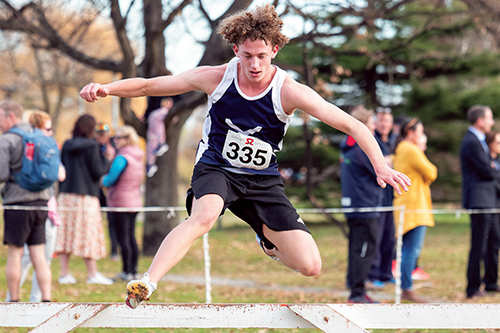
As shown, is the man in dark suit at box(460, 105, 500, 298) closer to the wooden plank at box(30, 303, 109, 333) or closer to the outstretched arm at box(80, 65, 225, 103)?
the outstretched arm at box(80, 65, 225, 103)

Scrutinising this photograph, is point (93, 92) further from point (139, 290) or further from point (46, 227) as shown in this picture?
point (46, 227)

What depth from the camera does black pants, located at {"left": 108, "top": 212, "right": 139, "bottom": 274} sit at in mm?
7797

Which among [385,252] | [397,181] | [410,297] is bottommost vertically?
[410,297]

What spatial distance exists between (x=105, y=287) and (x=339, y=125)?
16.5ft

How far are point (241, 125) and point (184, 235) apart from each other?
88 centimetres

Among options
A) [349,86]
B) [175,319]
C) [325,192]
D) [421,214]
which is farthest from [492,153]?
[349,86]

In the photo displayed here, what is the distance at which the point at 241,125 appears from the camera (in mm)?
3758

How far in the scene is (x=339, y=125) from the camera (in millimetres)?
3531

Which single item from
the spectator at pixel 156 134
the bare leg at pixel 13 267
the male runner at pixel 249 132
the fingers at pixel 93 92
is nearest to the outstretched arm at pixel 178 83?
the male runner at pixel 249 132

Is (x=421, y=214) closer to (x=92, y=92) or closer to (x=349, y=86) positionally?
(x=92, y=92)

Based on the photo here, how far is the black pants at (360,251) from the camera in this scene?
21.0 feet

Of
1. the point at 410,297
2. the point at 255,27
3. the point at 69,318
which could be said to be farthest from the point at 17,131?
the point at 410,297

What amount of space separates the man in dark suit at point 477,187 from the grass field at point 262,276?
422 millimetres

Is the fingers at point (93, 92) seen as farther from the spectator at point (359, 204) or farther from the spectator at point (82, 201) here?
the spectator at point (82, 201)
